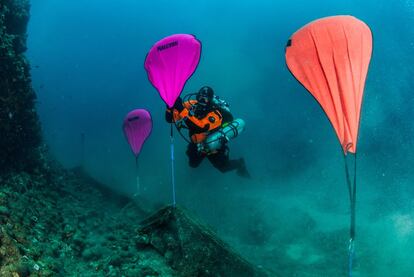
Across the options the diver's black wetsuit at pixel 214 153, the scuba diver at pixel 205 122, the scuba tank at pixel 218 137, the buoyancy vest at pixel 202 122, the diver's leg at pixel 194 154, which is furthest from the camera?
the diver's leg at pixel 194 154

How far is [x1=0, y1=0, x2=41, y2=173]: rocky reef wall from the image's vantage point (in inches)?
351

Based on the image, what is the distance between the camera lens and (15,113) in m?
9.40

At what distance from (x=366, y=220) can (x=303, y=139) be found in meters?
19.6

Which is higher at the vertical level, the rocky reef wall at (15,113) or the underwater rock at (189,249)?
the rocky reef wall at (15,113)

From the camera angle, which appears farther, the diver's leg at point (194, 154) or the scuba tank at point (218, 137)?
the diver's leg at point (194, 154)

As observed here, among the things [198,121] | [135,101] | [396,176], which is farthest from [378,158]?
[135,101]

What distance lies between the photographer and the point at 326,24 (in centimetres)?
460

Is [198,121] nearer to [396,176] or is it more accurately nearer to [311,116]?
[396,176]

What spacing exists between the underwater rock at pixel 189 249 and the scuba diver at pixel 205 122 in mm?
2309

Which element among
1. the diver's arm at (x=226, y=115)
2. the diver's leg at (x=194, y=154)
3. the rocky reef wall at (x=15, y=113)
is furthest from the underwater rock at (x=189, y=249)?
the rocky reef wall at (x=15, y=113)

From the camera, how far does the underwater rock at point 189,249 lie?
5.21 meters

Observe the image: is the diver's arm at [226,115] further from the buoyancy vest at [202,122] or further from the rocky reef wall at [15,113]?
the rocky reef wall at [15,113]

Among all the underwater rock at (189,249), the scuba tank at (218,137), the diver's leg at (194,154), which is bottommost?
the underwater rock at (189,249)

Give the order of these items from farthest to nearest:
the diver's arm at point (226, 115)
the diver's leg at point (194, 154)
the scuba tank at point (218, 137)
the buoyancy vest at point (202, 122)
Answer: the diver's leg at point (194, 154), the diver's arm at point (226, 115), the scuba tank at point (218, 137), the buoyancy vest at point (202, 122)
